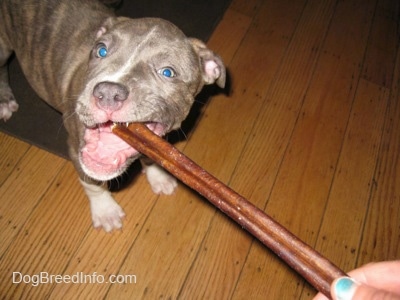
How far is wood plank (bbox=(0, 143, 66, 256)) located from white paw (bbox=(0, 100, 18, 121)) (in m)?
0.44

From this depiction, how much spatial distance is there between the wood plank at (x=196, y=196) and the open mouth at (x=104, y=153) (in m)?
1.16

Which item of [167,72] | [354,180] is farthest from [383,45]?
[167,72]

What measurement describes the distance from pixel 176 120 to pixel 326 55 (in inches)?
118

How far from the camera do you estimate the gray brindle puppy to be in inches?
83.7

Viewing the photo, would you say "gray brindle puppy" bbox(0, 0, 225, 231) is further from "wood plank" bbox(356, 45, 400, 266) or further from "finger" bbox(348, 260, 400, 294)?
"wood plank" bbox(356, 45, 400, 266)

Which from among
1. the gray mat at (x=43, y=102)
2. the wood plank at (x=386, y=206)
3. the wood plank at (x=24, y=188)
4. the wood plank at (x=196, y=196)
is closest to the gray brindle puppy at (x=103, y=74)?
the gray mat at (x=43, y=102)

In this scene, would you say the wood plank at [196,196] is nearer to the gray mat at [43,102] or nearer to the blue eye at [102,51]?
the gray mat at [43,102]

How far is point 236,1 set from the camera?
4.88 m

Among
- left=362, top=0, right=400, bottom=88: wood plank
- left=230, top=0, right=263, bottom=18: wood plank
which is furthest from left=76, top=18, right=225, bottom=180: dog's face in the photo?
left=362, top=0, right=400, bottom=88: wood plank

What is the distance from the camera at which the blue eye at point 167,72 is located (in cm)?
240

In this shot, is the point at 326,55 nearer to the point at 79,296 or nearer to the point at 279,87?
the point at 279,87

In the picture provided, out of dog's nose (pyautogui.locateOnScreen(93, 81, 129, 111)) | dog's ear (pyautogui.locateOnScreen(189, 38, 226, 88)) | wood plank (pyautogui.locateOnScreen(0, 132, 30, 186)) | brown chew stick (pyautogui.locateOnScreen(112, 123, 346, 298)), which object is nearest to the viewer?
brown chew stick (pyautogui.locateOnScreen(112, 123, 346, 298))

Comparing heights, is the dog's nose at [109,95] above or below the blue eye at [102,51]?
above

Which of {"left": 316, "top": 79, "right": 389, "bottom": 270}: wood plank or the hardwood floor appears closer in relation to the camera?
the hardwood floor
